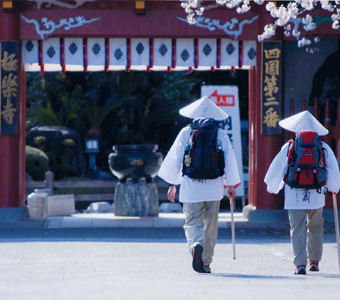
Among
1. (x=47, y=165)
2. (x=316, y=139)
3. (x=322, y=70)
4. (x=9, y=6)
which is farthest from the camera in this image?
(x=47, y=165)

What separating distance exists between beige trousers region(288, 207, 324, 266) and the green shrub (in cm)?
1703

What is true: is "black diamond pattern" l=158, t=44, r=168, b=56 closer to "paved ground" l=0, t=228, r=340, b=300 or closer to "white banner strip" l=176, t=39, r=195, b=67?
"white banner strip" l=176, t=39, r=195, b=67

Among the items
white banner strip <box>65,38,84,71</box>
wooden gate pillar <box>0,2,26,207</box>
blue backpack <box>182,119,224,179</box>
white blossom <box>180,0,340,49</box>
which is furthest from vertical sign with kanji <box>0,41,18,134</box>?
blue backpack <box>182,119,224,179</box>

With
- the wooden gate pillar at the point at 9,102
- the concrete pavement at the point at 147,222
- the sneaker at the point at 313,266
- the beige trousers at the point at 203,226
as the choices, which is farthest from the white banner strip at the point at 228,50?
the sneaker at the point at 313,266

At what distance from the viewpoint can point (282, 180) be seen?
9.66m

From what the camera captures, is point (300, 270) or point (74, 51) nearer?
point (300, 270)

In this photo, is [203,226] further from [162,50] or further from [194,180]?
[162,50]

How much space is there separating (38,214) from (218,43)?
4.77 meters

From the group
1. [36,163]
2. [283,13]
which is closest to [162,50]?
[283,13]

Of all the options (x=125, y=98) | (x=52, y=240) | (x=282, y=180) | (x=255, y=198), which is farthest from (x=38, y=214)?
(x=125, y=98)

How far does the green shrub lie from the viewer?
84.4 ft

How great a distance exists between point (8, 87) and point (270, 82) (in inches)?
191

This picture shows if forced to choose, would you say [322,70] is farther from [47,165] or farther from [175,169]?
[47,165]

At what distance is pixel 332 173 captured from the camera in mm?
9555
